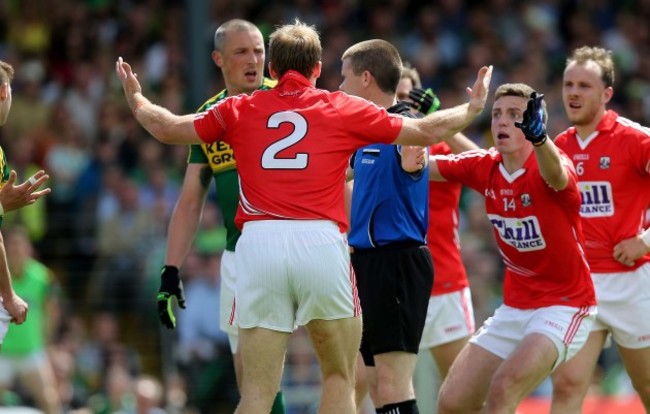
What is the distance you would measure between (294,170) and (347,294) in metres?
0.74

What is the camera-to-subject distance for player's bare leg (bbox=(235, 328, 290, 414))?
7.31 metres

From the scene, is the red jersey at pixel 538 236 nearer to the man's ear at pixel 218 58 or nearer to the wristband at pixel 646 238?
the wristband at pixel 646 238

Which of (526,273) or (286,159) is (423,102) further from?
(286,159)

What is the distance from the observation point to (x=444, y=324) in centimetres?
954

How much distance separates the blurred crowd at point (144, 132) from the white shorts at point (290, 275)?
6276mm

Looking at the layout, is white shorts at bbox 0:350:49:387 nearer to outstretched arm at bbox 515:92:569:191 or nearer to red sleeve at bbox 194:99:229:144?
red sleeve at bbox 194:99:229:144

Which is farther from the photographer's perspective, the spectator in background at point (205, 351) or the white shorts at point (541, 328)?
the spectator in background at point (205, 351)

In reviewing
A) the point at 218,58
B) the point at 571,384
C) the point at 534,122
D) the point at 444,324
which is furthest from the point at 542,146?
the point at 218,58

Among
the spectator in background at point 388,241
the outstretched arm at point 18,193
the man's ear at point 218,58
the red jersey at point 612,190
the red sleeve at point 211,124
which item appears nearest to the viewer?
the red sleeve at point 211,124

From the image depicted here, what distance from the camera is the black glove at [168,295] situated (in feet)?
28.4

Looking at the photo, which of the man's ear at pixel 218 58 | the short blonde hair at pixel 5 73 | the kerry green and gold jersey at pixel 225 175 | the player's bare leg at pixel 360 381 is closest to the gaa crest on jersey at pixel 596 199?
the player's bare leg at pixel 360 381

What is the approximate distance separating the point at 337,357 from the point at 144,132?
1046 centimetres

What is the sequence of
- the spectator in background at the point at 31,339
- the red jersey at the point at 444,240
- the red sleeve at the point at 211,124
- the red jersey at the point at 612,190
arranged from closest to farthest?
the red sleeve at the point at 211,124
the red jersey at the point at 612,190
the red jersey at the point at 444,240
the spectator in background at the point at 31,339

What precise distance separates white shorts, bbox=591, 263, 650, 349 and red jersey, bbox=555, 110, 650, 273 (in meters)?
0.11
